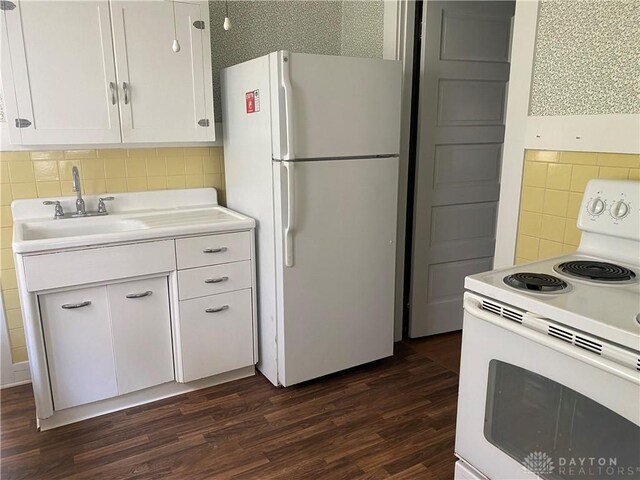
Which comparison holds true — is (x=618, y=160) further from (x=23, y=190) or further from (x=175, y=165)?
(x=23, y=190)

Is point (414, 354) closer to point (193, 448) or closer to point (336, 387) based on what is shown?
point (336, 387)

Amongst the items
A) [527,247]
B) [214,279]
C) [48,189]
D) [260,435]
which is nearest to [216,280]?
[214,279]

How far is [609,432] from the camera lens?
3.62 feet

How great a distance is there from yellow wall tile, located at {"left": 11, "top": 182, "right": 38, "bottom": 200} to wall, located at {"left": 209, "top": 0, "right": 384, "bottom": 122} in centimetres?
105

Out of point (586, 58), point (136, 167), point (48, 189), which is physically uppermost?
point (586, 58)

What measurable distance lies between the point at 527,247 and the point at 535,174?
0.30 metres

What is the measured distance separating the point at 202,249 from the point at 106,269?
0.44 metres

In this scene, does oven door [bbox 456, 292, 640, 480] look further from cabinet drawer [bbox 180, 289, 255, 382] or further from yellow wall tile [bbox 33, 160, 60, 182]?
yellow wall tile [bbox 33, 160, 60, 182]

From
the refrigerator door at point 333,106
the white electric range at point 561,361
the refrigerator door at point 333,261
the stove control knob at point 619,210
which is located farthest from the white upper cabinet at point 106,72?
the stove control knob at point 619,210

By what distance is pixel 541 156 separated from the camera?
1.91m

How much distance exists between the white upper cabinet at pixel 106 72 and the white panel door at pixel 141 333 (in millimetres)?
751

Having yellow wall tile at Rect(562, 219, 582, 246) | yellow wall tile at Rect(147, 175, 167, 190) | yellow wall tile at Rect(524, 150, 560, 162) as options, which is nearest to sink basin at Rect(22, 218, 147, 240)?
yellow wall tile at Rect(147, 175, 167, 190)

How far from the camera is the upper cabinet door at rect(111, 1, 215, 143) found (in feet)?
7.59

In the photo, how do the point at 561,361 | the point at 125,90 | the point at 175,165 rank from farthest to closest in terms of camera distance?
1. the point at 175,165
2. the point at 125,90
3. the point at 561,361
